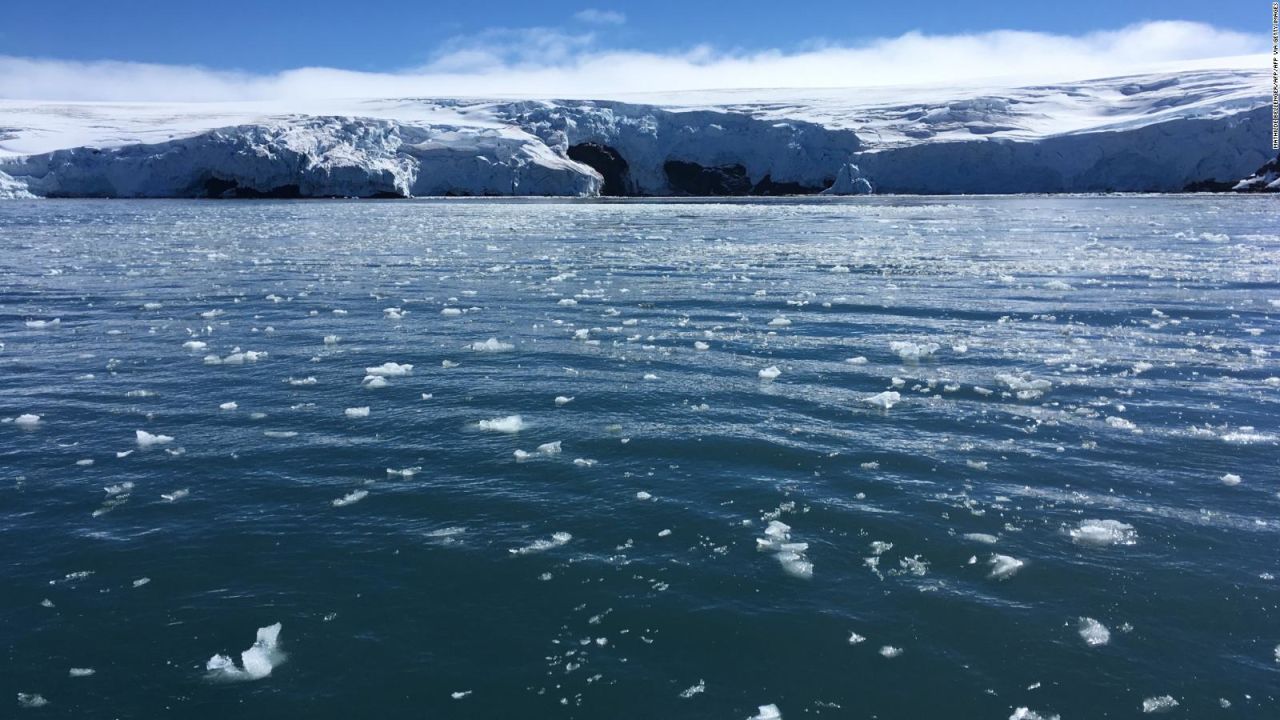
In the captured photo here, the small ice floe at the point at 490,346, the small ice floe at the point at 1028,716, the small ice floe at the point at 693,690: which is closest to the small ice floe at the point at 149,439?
the small ice floe at the point at 490,346

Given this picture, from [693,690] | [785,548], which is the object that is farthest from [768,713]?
[785,548]

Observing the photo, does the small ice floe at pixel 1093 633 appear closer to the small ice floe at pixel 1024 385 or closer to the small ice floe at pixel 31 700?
the small ice floe at pixel 1024 385

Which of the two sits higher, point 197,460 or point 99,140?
point 99,140

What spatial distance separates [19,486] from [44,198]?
2479 inches

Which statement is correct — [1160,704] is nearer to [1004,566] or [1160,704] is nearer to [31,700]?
[1004,566]

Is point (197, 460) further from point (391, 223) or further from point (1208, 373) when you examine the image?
point (391, 223)

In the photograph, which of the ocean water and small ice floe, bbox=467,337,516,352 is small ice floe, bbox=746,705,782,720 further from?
small ice floe, bbox=467,337,516,352

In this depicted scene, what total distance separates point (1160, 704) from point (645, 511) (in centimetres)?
311

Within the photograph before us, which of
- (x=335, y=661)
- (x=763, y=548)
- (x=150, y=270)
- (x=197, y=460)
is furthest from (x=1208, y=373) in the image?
(x=150, y=270)

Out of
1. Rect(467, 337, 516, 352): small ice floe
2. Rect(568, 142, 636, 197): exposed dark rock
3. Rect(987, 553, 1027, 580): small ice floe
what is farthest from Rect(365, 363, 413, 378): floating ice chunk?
Rect(568, 142, 636, 197): exposed dark rock

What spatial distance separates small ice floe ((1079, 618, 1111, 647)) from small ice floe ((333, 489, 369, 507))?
4637mm

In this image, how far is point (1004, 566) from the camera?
16.6ft

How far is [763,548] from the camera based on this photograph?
17.4ft

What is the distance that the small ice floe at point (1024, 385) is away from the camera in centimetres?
852
